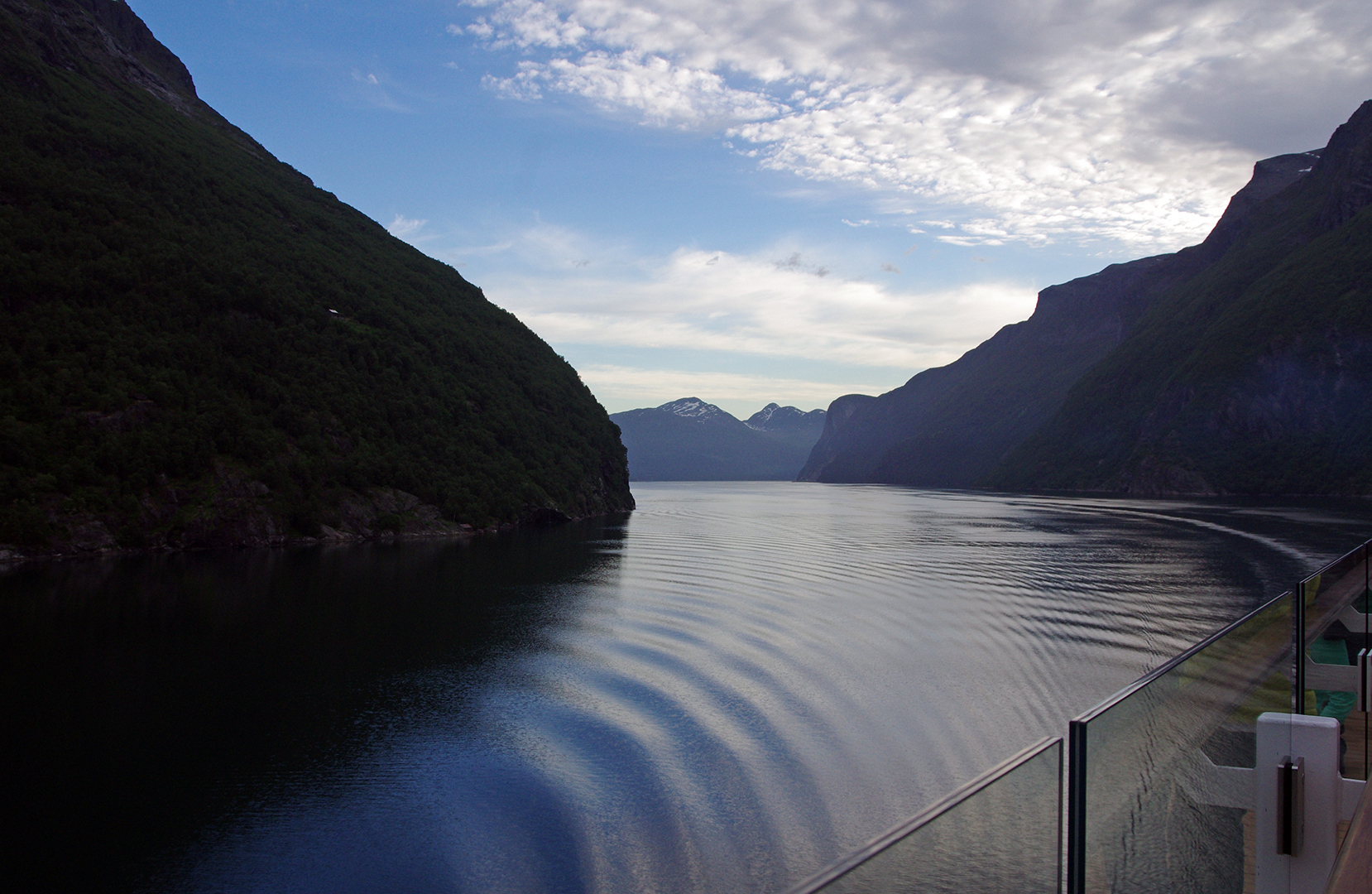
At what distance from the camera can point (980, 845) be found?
316 centimetres

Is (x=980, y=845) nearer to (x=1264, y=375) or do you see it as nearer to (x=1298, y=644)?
(x=1298, y=644)

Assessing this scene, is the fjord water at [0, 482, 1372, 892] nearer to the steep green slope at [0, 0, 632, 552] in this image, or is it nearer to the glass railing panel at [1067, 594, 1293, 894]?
the glass railing panel at [1067, 594, 1293, 894]

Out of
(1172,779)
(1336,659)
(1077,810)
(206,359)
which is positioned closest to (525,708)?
(1336,659)

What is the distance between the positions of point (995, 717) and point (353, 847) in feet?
38.4

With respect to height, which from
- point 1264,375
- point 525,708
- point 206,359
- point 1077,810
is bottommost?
point 525,708

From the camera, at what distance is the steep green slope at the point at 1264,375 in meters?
132

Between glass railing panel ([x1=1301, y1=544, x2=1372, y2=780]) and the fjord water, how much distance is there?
578 cm

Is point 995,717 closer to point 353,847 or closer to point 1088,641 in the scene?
point 1088,641

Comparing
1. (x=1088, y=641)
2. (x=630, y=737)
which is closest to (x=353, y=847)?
(x=630, y=737)

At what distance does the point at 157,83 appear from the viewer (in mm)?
105375

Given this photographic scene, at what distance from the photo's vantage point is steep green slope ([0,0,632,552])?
45406 mm

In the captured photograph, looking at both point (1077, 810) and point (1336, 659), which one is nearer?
point (1077, 810)

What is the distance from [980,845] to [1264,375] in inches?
6658

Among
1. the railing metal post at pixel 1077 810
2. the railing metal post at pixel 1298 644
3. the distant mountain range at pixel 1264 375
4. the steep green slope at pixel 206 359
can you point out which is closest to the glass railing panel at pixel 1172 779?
the railing metal post at pixel 1077 810
